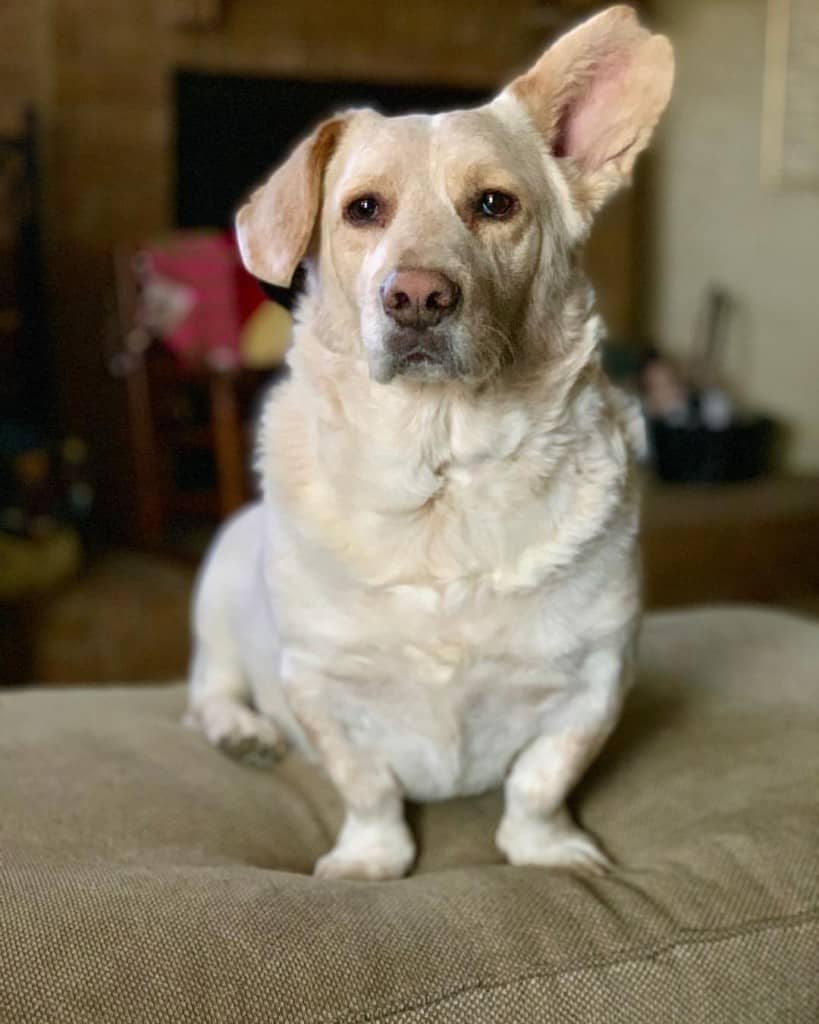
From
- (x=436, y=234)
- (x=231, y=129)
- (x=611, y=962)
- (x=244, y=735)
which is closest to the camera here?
(x=611, y=962)

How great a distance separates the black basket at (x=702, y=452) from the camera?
13.2 ft

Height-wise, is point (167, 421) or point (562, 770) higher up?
point (562, 770)

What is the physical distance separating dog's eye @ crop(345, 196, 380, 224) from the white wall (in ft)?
10.8

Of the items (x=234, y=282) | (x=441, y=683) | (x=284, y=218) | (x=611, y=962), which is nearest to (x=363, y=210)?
(x=284, y=218)

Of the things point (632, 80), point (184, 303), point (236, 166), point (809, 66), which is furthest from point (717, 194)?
point (632, 80)

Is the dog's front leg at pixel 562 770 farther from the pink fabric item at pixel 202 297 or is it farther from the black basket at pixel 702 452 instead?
the black basket at pixel 702 452

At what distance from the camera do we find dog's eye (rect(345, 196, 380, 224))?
125cm

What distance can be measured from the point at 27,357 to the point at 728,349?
8.17 feet

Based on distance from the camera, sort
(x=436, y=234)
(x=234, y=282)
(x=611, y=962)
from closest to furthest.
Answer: (x=611, y=962) < (x=436, y=234) < (x=234, y=282)

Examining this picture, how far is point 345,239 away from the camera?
1262 millimetres

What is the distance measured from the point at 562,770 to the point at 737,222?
11.8ft

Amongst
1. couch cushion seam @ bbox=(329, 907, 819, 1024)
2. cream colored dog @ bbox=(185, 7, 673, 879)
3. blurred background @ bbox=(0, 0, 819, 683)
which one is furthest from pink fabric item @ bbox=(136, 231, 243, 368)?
couch cushion seam @ bbox=(329, 907, 819, 1024)

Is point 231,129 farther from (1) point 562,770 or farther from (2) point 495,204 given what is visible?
(1) point 562,770

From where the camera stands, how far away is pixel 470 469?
127 centimetres
